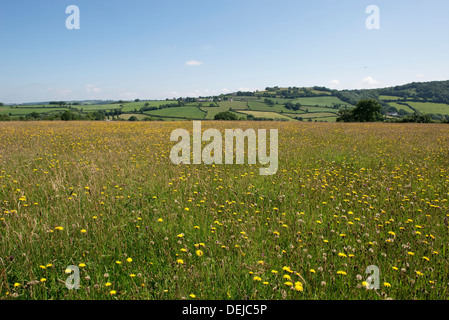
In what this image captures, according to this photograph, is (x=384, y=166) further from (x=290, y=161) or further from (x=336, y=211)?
(x=336, y=211)

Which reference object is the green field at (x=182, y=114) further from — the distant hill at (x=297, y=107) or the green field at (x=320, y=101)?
the green field at (x=320, y=101)

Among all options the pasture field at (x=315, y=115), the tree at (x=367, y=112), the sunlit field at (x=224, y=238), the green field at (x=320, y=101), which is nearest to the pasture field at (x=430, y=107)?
the tree at (x=367, y=112)

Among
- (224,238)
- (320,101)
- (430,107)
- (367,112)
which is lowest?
(224,238)

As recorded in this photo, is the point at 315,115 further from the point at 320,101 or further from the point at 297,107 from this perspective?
the point at 320,101

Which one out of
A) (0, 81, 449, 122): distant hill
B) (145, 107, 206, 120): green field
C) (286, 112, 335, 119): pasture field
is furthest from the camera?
(286, 112, 335, 119): pasture field

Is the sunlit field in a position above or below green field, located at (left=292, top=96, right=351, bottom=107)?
below

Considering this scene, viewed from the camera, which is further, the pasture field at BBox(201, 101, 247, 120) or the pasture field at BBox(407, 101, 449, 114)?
the pasture field at BBox(407, 101, 449, 114)

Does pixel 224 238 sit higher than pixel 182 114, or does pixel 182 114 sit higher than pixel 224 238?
pixel 182 114

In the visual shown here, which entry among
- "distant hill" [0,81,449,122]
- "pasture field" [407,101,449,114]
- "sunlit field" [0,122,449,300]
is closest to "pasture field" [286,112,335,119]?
"distant hill" [0,81,449,122]

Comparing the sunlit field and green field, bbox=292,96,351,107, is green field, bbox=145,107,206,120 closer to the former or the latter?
green field, bbox=292,96,351,107

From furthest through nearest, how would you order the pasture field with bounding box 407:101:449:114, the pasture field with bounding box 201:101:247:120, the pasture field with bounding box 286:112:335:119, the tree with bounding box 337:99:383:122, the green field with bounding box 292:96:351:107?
the green field with bounding box 292:96:351:107 → the pasture field with bounding box 286:112:335:119 → the pasture field with bounding box 407:101:449:114 → the pasture field with bounding box 201:101:247:120 → the tree with bounding box 337:99:383:122

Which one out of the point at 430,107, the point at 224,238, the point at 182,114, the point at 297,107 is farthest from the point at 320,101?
the point at 224,238
